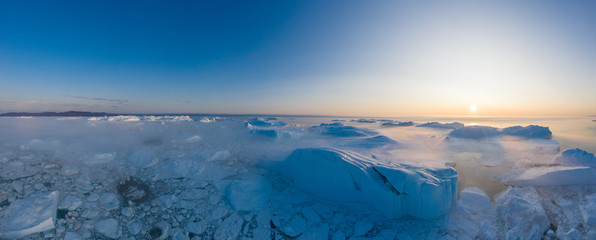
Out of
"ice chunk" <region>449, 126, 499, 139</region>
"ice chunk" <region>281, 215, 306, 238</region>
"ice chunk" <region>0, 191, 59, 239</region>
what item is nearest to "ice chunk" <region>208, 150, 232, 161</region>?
"ice chunk" <region>0, 191, 59, 239</region>

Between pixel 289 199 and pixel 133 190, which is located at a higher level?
pixel 133 190

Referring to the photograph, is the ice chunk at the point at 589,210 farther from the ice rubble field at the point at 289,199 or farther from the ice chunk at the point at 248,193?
the ice chunk at the point at 248,193

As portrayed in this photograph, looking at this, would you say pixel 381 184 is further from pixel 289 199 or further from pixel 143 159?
pixel 143 159

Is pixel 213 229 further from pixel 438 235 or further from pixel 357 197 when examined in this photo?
pixel 438 235

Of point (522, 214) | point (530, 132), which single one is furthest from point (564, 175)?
point (530, 132)

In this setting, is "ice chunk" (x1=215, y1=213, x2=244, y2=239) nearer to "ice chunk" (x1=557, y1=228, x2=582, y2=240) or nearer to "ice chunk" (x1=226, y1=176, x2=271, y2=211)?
"ice chunk" (x1=226, y1=176, x2=271, y2=211)
